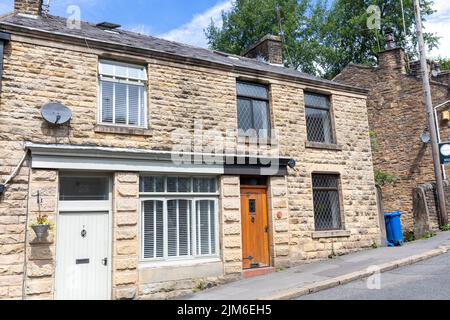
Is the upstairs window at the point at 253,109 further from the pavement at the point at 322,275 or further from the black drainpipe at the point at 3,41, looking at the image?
the black drainpipe at the point at 3,41

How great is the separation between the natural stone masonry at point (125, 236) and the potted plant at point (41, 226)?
55.6 inches

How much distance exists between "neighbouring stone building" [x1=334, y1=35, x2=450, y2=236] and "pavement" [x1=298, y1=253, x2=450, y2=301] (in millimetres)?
9131

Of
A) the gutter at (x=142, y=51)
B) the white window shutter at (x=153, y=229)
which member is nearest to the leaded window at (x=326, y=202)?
the gutter at (x=142, y=51)

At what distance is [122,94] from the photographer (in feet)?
31.0

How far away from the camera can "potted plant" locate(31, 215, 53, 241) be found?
754 cm

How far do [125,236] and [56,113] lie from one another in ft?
9.82

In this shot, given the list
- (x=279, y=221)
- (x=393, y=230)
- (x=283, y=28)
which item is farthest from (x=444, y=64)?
(x=279, y=221)

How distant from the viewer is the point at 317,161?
12.0m

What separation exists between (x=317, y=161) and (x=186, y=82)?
15.2ft

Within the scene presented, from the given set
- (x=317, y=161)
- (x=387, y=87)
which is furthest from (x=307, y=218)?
(x=387, y=87)

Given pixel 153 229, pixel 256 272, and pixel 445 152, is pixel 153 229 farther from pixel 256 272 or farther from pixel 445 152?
pixel 445 152

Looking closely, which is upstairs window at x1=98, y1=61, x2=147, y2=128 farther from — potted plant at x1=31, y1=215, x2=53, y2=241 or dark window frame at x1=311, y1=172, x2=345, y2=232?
dark window frame at x1=311, y1=172, x2=345, y2=232

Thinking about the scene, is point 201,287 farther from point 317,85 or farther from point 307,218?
point 317,85
